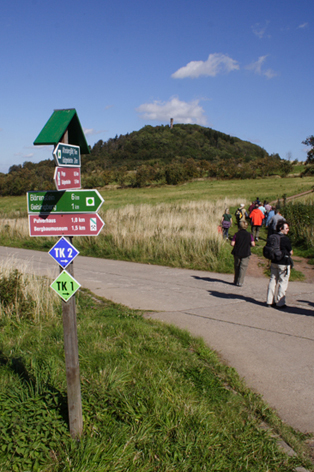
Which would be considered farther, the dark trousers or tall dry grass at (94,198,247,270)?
tall dry grass at (94,198,247,270)

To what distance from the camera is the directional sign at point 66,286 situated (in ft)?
10.0

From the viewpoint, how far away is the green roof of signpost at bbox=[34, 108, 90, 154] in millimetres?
3016

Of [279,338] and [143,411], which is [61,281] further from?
[279,338]

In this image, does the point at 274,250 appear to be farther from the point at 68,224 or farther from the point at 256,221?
the point at 256,221

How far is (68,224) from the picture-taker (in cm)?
314

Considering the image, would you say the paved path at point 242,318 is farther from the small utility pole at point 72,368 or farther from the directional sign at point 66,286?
the directional sign at point 66,286

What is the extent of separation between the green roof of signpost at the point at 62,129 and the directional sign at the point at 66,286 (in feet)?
3.40

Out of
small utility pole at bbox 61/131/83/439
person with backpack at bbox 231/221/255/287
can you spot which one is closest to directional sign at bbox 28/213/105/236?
small utility pole at bbox 61/131/83/439

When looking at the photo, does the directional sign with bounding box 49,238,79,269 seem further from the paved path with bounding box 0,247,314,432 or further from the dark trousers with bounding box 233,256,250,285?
the dark trousers with bounding box 233,256,250,285

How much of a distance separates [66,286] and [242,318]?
4945 millimetres

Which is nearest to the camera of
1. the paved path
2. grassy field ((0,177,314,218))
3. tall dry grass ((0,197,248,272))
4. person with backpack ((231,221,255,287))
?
the paved path

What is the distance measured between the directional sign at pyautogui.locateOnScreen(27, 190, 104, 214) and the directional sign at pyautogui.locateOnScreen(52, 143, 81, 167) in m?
0.24

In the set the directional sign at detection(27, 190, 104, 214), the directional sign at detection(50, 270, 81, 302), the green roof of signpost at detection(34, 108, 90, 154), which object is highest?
the green roof of signpost at detection(34, 108, 90, 154)

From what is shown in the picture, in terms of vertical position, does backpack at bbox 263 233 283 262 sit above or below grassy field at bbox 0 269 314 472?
above
